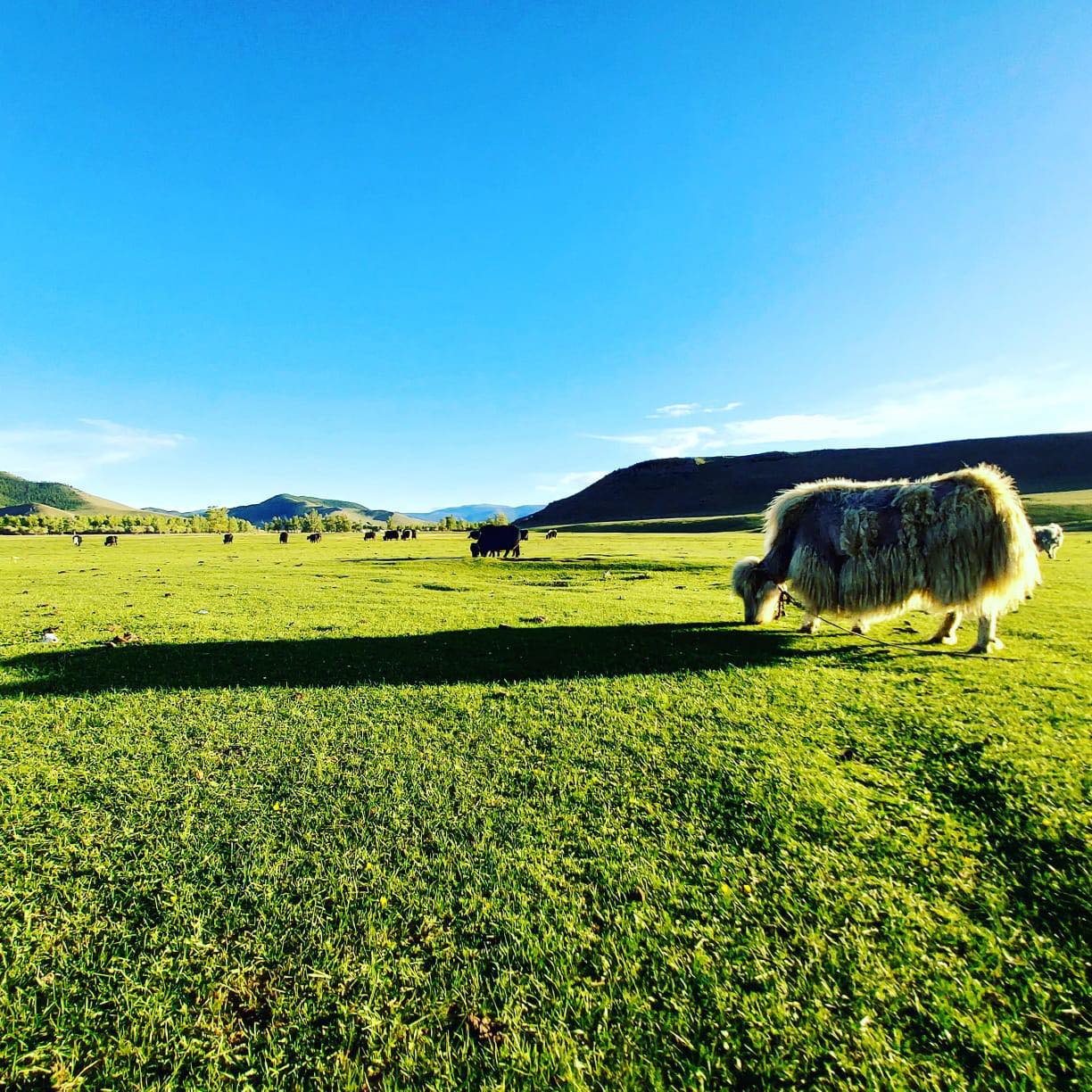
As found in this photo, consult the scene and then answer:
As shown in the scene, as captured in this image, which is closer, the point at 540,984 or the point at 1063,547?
the point at 540,984

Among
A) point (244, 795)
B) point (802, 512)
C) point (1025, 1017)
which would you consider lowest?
point (1025, 1017)

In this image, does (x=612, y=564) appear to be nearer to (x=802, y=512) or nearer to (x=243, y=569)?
(x=802, y=512)

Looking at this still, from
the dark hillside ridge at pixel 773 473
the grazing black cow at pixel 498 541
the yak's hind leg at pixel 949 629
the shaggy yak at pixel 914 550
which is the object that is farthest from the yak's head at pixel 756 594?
the dark hillside ridge at pixel 773 473

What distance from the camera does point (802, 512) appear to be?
28.2 feet

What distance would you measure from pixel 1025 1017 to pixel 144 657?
29.4 feet

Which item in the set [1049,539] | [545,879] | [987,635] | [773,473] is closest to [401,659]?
[545,879]

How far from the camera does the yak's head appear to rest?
9.32m

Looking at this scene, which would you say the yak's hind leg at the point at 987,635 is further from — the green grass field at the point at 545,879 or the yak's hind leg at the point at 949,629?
the green grass field at the point at 545,879

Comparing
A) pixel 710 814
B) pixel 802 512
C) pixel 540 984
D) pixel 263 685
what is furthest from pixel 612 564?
pixel 540 984

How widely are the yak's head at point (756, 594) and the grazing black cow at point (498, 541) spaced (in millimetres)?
22381

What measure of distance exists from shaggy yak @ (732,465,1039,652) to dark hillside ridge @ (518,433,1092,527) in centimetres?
10843

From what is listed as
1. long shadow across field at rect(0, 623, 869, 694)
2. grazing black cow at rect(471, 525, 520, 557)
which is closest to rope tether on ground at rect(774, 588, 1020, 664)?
long shadow across field at rect(0, 623, 869, 694)

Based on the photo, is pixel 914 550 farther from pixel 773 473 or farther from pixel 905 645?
pixel 773 473

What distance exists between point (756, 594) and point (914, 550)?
2698 millimetres
